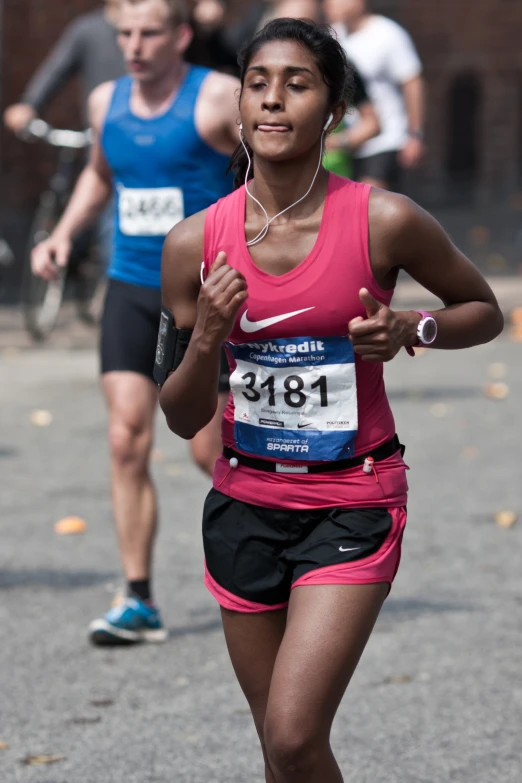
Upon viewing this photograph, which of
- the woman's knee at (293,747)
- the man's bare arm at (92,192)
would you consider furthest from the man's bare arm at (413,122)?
the woman's knee at (293,747)

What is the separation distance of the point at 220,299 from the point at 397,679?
239 centimetres

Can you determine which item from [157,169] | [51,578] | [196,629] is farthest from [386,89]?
[196,629]

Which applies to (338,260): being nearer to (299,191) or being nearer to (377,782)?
(299,191)

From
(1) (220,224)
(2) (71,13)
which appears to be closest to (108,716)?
(1) (220,224)

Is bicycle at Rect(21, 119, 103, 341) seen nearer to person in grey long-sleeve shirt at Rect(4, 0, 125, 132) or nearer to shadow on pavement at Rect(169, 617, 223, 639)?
person in grey long-sleeve shirt at Rect(4, 0, 125, 132)

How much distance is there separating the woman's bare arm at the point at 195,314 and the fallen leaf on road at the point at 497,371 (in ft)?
26.4

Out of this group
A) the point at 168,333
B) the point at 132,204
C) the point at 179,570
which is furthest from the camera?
the point at 179,570

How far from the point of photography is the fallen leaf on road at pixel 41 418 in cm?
1001

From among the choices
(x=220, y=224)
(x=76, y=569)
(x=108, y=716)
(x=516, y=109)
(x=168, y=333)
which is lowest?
(x=516, y=109)

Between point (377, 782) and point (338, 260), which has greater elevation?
point (338, 260)

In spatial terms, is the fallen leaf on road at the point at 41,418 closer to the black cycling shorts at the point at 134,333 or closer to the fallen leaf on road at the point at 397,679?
the black cycling shorts at the point at 134,333

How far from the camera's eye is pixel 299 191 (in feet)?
11.8

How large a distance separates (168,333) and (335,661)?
2.57 feet

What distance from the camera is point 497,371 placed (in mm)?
11844
